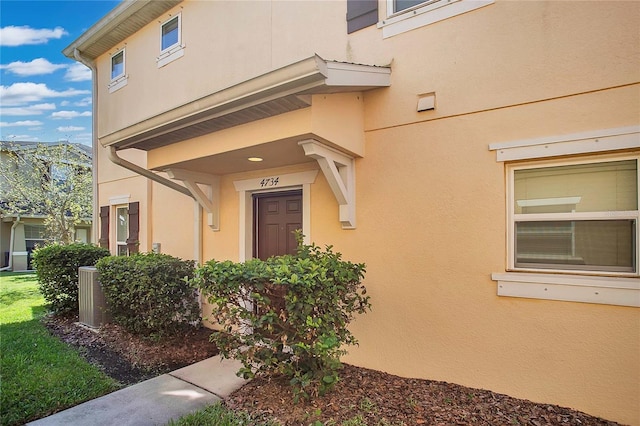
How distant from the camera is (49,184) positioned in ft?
42.4

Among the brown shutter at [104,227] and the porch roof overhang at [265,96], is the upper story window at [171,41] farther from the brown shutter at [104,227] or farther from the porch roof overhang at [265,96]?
the brown shutter at [104,227]

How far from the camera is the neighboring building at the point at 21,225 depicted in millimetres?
13688

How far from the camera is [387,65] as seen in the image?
3.74 metres

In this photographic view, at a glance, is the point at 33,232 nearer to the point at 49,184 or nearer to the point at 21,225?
the point at 21,225

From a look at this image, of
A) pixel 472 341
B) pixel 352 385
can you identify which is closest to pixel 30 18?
pixel 352 385

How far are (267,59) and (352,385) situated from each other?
4.52 meters

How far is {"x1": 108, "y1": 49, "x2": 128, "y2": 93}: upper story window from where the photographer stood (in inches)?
288

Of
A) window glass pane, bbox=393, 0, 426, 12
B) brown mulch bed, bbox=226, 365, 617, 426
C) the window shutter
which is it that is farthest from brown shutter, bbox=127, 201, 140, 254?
window glass pane, bbox=393, 0, 426, 12

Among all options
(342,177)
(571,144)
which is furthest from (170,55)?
(571,144)

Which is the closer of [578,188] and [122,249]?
[578,188]

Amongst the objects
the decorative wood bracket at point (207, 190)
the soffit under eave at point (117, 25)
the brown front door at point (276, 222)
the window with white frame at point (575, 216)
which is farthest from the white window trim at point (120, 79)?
the window with white frame at point (575, 216)

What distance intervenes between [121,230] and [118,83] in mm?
3318

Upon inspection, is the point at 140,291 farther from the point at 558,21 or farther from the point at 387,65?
the point at 558,21

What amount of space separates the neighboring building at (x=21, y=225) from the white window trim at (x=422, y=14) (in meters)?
14.4
